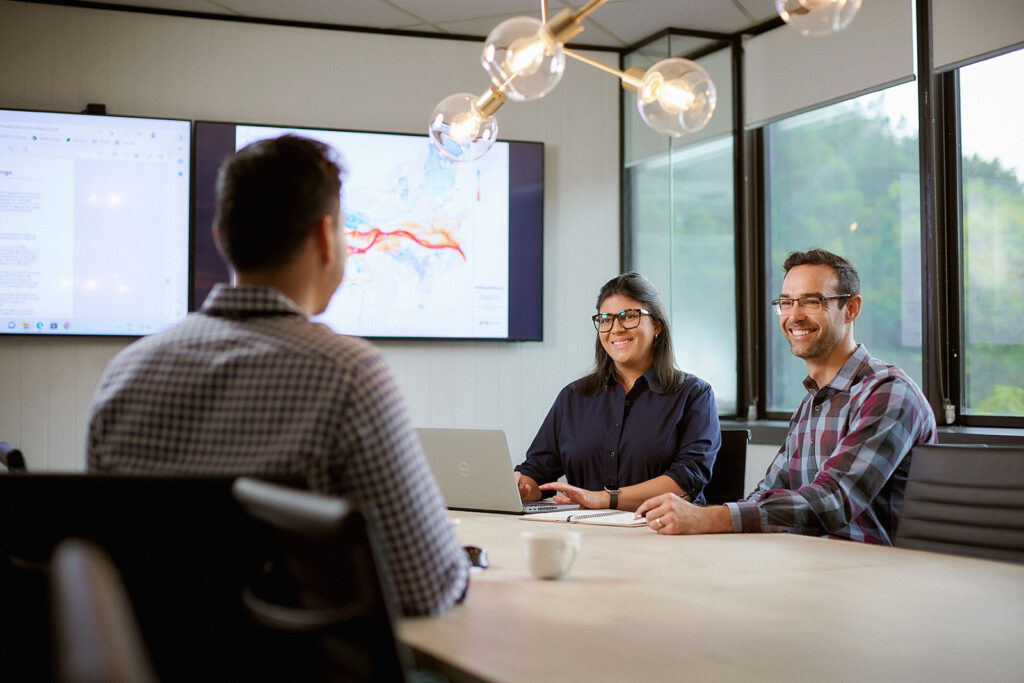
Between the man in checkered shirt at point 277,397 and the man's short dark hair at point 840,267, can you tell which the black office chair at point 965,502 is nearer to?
the man's short dark hair at point 840,267

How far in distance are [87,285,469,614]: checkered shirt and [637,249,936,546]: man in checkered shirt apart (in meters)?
1.11

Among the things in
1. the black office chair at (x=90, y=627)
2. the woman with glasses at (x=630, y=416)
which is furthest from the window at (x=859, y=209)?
the black office chair at (x=90, y=627)

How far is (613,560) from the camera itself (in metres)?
1.73

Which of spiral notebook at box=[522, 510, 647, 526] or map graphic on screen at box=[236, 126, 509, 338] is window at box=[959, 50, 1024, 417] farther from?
map graphic on screen at box=[236, 126, 509, 338]

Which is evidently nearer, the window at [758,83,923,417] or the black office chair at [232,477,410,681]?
the black office chair at [232,477,410,681]

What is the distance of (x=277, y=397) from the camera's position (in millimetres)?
1052

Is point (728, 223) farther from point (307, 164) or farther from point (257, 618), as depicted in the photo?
point (257, 618)

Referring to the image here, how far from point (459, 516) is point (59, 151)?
279 cm

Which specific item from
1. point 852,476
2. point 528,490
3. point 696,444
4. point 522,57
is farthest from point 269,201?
point 696,444

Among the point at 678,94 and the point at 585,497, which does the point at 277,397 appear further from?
the point at 585,497

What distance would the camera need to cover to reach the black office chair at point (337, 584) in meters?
0.74

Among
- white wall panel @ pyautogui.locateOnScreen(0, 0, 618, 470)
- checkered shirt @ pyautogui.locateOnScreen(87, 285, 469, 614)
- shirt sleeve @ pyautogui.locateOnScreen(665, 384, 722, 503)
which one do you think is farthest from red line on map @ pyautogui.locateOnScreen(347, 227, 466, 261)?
checkered shirt @ pyautogui.locateOnScreen(87, 285, 469, 614)

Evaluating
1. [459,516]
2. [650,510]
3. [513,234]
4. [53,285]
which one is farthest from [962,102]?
[53,285]

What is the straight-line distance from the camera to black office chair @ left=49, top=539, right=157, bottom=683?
0.37m
